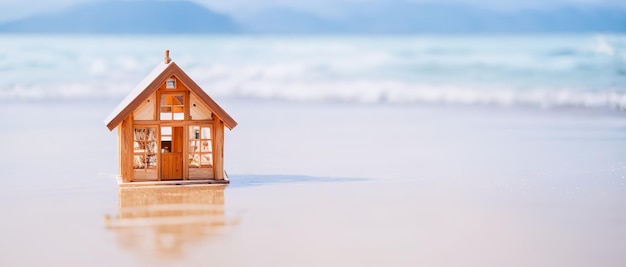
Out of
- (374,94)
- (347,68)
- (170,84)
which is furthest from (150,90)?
(347,68)

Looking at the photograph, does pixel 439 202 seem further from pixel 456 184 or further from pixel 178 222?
pixel 178 222

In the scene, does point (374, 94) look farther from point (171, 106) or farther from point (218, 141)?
point (171, 106)

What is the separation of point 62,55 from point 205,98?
31347 millimetres

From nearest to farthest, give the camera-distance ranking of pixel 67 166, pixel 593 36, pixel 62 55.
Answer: pixel 67 166
pixel 62 55
pixel 593 36

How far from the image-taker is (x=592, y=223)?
11977mm

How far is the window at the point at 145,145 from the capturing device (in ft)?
45.0

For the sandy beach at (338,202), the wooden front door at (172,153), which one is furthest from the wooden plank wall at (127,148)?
the wooden front door at (172,153)

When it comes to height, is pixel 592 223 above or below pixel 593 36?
below

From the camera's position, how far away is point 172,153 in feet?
45.2

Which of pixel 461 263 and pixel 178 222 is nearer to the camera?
pixel 461 263

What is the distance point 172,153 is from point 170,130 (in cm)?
29

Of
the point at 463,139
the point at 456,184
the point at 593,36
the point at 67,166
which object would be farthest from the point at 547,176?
the point at 593,36

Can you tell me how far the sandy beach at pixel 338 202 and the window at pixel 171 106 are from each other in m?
0.87

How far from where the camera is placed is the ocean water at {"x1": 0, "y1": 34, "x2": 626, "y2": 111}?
99.1 feet
